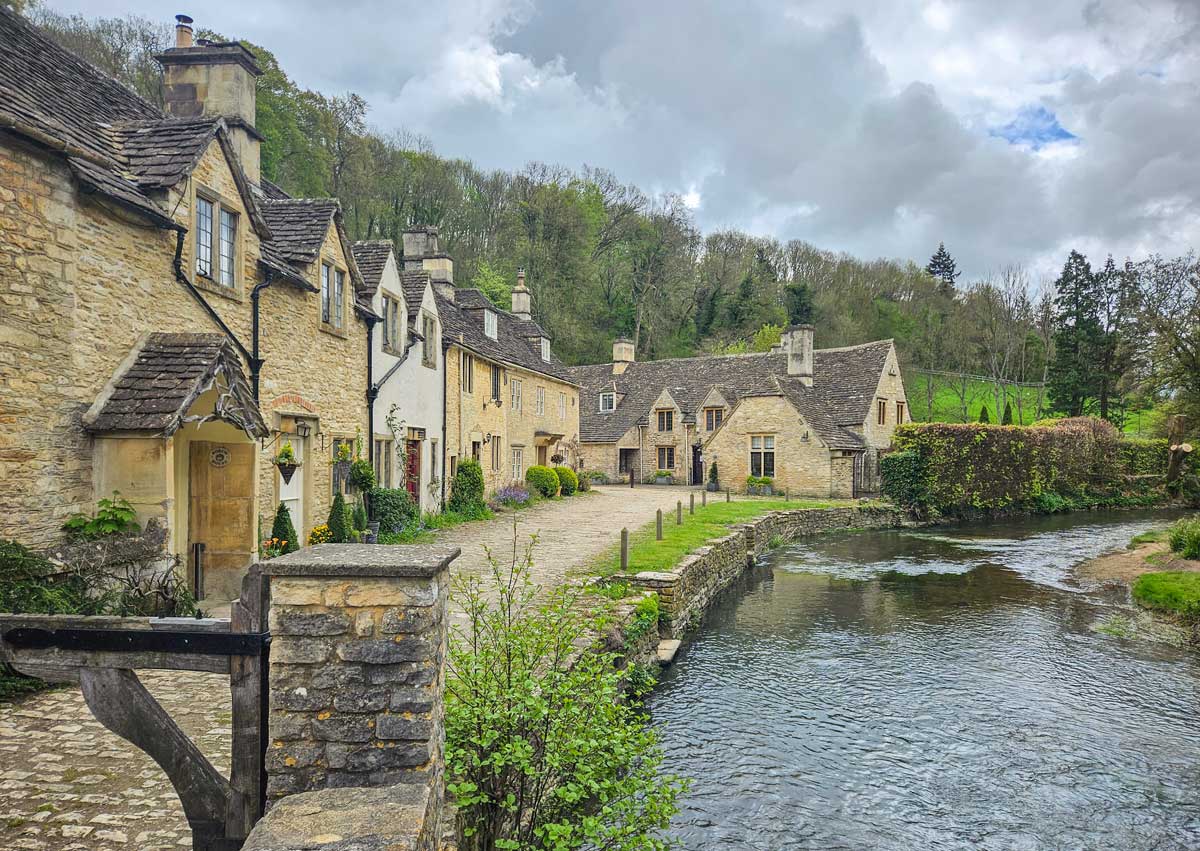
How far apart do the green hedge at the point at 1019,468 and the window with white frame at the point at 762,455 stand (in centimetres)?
544

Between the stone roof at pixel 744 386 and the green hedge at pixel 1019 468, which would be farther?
the stone roof at pixel 744 386

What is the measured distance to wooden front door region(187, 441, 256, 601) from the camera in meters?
10.9

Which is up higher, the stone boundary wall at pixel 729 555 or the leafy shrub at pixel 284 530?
the leafy shrub at pixel 284 530

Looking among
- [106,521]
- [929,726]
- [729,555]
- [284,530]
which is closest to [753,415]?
[729,555]

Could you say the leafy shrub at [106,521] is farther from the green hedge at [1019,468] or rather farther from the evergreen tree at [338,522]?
the green hedge at [1019,468]

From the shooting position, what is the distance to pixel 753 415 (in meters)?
35.6

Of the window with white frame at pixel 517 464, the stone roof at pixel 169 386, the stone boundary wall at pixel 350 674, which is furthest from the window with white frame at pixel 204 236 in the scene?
the window with white frame at pixel 517 464

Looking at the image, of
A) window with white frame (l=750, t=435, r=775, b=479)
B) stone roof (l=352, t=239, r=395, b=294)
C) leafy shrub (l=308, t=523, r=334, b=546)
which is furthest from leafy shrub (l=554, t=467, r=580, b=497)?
leafy shrub (l=308, t=523, r=334, b=546)

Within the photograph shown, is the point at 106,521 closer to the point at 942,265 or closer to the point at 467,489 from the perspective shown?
the point at 467,489

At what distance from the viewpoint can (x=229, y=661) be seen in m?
3.60

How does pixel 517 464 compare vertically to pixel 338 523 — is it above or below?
above

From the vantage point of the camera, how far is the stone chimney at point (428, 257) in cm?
2698

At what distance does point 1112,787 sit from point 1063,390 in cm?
5232

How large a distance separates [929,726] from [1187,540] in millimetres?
12586
